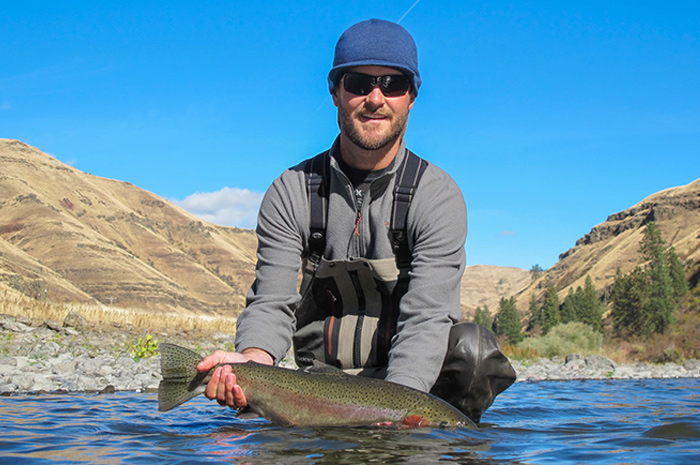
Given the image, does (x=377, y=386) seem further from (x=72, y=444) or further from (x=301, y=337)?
(x=72, y=444)

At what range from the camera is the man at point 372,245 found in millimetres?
4086

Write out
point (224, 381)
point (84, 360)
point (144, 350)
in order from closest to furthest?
point (224, 381), point (84, 360), point (144, 350)

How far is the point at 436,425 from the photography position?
3508 mm

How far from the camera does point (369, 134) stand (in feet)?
14.1

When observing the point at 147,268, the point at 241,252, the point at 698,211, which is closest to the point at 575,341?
the point at 147,268

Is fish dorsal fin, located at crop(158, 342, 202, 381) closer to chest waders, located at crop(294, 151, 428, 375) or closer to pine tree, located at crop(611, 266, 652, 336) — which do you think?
chest waders, located at crop(294, 151, 428, 375)

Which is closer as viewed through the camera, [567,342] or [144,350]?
[144,350]

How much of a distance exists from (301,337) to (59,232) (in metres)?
92.6

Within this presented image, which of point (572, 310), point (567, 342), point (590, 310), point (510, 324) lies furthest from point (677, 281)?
point (567, 342)

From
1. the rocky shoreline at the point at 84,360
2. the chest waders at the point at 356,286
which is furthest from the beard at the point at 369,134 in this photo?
the rocky shoreline at the point at 84,360

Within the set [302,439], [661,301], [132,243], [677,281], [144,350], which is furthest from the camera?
[132,243]

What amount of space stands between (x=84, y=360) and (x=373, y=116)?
6.26 m

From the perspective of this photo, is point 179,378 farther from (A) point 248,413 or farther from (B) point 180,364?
(A) point 248,413

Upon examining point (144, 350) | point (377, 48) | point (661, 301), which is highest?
point (661, 301)
